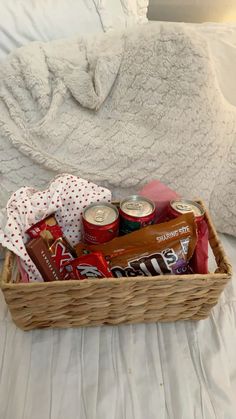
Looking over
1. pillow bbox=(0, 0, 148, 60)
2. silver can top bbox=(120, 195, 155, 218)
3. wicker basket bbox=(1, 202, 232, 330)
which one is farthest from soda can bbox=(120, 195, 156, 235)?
pillow bbox=(0, 0, 148, 60)

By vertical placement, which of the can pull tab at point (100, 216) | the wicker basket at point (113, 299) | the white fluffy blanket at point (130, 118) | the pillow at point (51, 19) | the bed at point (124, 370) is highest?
the pillow at point (51, 19)

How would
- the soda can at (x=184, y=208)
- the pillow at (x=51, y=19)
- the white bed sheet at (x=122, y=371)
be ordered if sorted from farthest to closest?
the pillow at (x=51, y=19) < the soda can at (x=184, y=208) < the white bed sheet at (x=122, y=371)

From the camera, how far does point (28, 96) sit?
732 millimetres

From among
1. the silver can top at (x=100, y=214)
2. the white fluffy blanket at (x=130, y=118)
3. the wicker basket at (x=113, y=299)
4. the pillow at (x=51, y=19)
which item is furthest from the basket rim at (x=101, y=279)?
the pillow at (x=51, y=19)

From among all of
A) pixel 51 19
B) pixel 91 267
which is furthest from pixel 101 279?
pixel 51 19

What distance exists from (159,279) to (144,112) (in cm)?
38

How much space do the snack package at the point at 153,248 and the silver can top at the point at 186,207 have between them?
44mm

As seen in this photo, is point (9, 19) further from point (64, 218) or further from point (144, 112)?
point (64, 218)

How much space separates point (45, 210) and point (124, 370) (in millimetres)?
298

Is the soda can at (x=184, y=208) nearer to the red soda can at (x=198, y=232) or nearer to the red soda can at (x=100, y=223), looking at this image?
Result: the red soda can at (x=198, y=232)

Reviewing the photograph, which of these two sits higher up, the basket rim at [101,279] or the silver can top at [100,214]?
the silver can top at [100,214]

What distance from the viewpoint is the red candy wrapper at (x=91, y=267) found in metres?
0.54

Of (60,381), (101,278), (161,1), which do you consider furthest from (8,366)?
(161,1)

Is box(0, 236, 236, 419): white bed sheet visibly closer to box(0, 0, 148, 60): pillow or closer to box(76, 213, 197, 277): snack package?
box(76, 213, 197, 277): snack package
